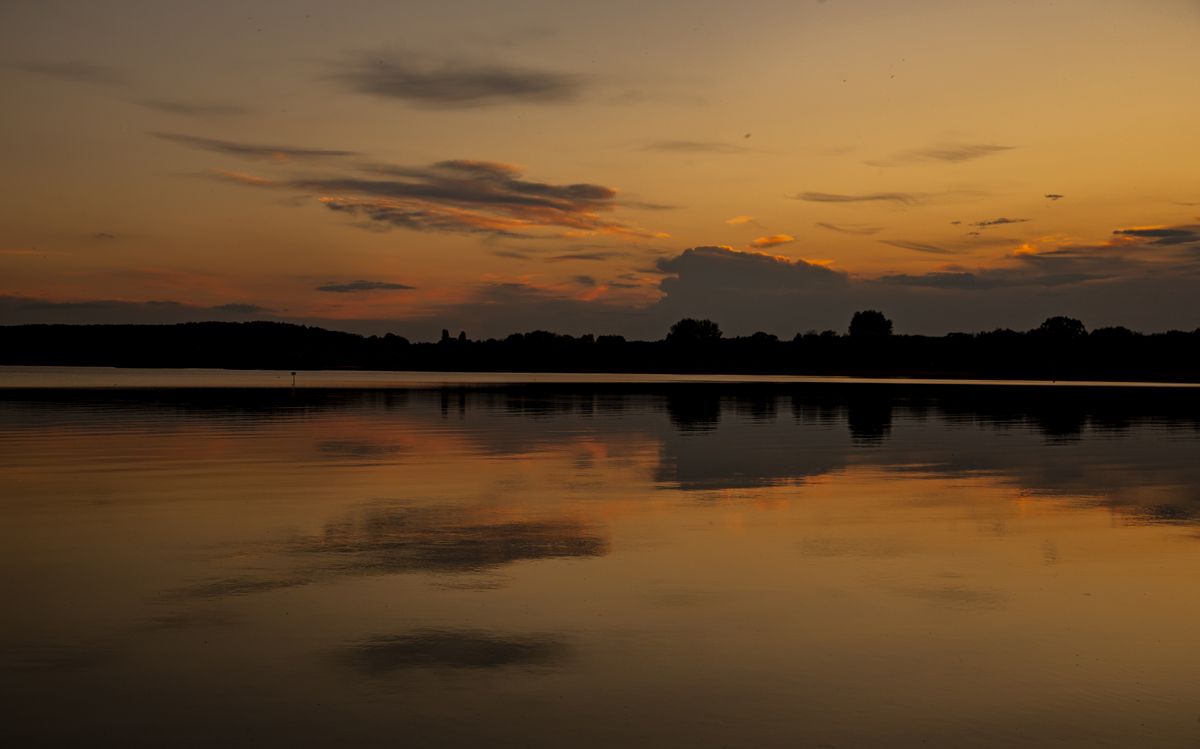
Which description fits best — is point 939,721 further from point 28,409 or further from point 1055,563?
point 28,409

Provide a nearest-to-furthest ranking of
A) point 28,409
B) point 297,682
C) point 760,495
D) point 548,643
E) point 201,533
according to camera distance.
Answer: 1. point 297,682
2. point 548,643
3. point 201,533
4. point 760,495
5. point 28,409

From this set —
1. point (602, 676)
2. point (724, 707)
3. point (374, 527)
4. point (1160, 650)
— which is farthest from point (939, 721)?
point (374, 527)

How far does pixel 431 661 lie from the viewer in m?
8.92

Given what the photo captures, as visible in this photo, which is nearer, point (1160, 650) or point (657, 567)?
point (1160, 650)

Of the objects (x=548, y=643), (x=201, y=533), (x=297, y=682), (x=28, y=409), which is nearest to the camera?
(x=297, y=682)

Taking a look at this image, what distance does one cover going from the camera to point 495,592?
37.8 ft

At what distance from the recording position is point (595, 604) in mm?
11062

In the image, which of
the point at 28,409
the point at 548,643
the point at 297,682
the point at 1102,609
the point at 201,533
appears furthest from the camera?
the point at 28,409

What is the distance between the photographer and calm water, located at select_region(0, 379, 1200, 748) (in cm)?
769

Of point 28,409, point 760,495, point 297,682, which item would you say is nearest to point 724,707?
point 297,682

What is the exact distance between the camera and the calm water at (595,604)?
25.2ft

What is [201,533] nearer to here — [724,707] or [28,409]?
[724,707]

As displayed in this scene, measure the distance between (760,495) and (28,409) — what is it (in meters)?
42.8

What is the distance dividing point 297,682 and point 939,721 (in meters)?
5.54
